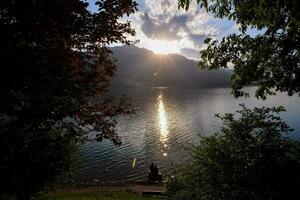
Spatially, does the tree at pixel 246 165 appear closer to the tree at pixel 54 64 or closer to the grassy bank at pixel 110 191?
the tree at pixel 54 64

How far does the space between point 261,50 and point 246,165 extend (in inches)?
164

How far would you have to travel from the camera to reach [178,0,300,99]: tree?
10.3 meters

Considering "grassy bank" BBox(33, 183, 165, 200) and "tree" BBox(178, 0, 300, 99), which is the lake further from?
"tree" BBox(178, 0, 300, 99)

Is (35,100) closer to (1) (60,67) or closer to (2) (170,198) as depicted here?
(1) (60,67)

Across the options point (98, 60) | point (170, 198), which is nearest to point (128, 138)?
point (170, 198)

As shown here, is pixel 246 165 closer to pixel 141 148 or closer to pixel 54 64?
pixel 54 64

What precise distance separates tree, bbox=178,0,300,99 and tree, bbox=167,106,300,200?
190cm

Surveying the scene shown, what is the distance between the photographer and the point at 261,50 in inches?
466

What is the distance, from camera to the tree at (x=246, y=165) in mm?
12086

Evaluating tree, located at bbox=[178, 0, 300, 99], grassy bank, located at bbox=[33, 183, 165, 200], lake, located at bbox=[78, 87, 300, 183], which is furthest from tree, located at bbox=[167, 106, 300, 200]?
lake, located at bbox=[78, 87, 300, 183]

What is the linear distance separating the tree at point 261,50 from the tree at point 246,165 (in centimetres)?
190

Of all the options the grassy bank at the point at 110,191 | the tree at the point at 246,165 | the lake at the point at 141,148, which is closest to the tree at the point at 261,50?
the tree at the point at 246,165

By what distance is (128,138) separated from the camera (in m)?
83.2

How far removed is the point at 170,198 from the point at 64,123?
8.16 meters
